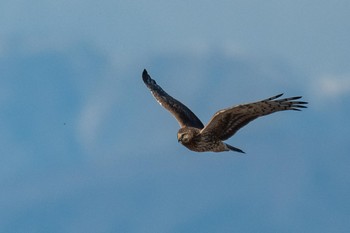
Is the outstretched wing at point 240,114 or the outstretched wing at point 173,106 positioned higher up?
the outstretched wing at point 173,106

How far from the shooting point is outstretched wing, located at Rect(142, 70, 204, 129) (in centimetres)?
2389

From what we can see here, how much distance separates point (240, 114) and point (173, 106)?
171 inches

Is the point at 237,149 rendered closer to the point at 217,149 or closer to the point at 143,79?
the point at 217,149

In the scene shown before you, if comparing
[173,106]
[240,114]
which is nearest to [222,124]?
[240,114]

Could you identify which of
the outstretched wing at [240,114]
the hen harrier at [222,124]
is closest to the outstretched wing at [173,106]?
the hen harrier at [222,124]

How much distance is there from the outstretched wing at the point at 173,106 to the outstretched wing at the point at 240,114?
7.35 feet

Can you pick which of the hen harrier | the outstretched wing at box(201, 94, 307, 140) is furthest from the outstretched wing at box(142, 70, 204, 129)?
the outstretched wing at box(201, 94, 307, 140)

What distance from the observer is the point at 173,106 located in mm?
24844

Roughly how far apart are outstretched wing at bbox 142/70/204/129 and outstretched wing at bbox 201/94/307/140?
7.35ft

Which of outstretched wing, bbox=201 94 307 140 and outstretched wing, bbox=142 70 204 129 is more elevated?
outstretched wing, bbox=142 70 204 129

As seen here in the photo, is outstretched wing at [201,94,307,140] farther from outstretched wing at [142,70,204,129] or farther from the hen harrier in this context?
outstretched wing at [142,70,204,129]

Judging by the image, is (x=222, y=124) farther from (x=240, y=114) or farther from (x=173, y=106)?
(x=173, y=106)

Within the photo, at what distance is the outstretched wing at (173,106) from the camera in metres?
23.9

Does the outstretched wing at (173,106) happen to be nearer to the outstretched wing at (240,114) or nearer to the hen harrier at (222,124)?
the hen harrier at (222,124)
